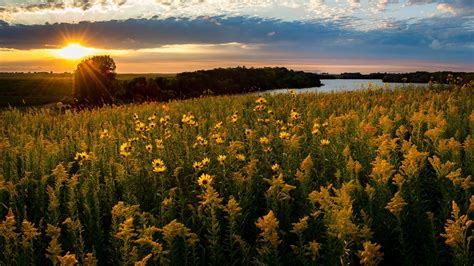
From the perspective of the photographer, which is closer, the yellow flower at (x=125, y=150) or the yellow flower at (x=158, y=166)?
the yellow flower at (x=158, y=166)

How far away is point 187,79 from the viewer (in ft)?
104

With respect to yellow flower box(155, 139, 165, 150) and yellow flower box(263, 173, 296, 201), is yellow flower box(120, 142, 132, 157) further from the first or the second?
yellow flower box(263, 173, 296, 201)

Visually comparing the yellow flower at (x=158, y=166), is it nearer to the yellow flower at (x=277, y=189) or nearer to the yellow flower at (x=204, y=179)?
the yellow flower at (x=204, y=179)

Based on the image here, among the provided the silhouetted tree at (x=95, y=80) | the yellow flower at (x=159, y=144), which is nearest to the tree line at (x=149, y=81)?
the silhouetted tree at (x=95, y=80)

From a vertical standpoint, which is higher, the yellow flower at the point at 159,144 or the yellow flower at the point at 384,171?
the yellow flower at the point at 384,171

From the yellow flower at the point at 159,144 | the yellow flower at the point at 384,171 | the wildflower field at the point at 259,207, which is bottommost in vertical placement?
the wildflower field at the point at 259,207

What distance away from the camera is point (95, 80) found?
92.7 feet

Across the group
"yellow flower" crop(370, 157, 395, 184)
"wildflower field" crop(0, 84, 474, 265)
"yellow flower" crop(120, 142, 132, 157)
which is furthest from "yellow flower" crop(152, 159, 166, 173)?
"yellow flower" crop(370, 157, 395, 184)

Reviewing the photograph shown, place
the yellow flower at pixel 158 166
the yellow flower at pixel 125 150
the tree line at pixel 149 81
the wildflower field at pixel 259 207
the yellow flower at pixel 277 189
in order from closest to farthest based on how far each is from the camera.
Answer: the wildflower field at pixel 259 207 → the yellow flower at pixel 277 189 → the yellow flower at pixel 158 166 → the yellow flower at pixel 125 150 → the tree line at pixel 149 81

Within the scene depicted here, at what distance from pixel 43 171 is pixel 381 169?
4.19 meters

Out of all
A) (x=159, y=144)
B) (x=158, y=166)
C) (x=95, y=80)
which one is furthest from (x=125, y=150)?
(x=95, y=80)

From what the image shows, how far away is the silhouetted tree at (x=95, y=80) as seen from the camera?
90.7 feet

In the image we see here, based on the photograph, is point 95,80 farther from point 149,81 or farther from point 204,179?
point 204,179

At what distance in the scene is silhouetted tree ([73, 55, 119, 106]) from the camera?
27.7m
